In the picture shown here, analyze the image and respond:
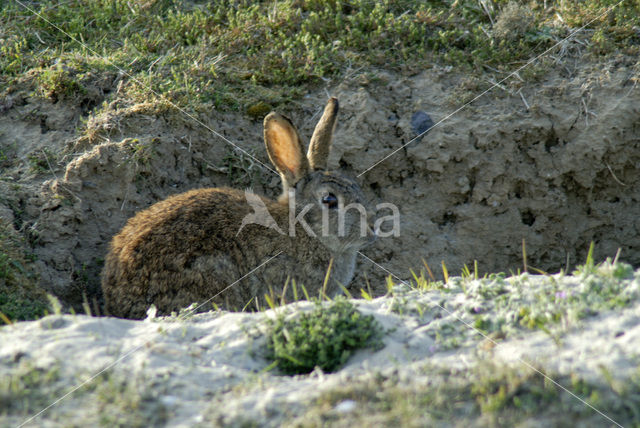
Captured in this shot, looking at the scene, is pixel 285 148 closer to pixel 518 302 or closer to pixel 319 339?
pixel 319 339

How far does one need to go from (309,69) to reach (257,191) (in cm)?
156

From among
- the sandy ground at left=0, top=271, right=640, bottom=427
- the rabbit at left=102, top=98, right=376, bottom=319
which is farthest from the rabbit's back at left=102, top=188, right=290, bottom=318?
the sandy ground at left=0, top=271, right=640, bottom=427

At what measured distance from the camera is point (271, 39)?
7.41 meters

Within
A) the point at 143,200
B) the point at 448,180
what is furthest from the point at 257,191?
the point at 448,180

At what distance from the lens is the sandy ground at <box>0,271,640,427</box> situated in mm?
Result: 3014

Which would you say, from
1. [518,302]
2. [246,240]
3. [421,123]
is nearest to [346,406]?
[518,302]

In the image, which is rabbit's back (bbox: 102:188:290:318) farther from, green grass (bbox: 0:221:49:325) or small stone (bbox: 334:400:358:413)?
small stone (bbox: 334:400:358:413)

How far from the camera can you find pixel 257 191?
6.95 meters

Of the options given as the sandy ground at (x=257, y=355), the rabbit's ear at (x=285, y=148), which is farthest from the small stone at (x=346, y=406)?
the rabbit's ear at (x=285, y=148)

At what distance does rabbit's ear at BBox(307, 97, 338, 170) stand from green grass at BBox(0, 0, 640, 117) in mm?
1143

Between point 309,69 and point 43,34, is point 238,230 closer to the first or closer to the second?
point 309,69

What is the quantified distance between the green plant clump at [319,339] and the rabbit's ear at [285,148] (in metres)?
2.44

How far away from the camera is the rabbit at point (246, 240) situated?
5199 mm

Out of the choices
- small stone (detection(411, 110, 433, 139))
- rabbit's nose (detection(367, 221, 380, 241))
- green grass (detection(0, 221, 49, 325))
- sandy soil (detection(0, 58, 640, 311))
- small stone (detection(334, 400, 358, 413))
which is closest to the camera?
small stone (detection(334, 400, 358, 413))
